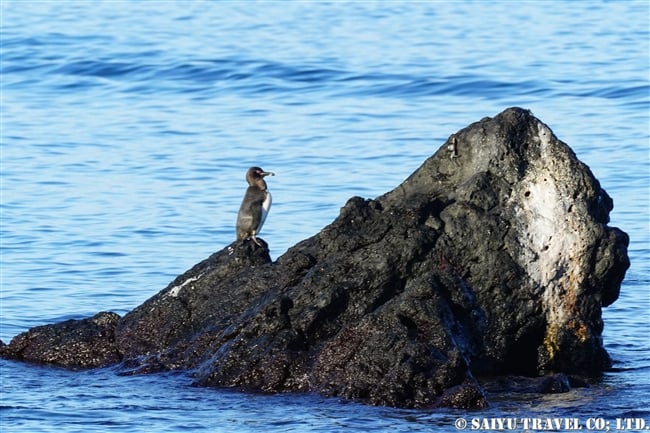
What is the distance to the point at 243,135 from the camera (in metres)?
24.3

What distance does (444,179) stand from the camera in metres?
11.9

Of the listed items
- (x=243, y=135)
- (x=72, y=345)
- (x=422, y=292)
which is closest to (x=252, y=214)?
(x=72, y=345)

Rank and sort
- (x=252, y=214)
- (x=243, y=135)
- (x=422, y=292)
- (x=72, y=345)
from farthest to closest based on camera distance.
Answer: (x=243, y=135) → (x=252, y=214) → (x=72, y=345) → (x=422, y=292)

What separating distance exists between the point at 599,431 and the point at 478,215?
2172mm

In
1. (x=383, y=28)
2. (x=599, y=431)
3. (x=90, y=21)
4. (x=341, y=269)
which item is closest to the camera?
(x=599, y=431)

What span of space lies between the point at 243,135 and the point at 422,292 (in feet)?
46.3

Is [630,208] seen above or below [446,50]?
below

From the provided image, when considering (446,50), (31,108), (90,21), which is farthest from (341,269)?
(90,21)

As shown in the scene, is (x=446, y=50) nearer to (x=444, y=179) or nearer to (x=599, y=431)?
(x=444, y=179)

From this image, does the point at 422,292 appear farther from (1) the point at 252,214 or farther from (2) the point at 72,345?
(2) the point at 72,345

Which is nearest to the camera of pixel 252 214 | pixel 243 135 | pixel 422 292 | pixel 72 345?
pixel 422 292

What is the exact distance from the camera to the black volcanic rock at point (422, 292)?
34.3 ft

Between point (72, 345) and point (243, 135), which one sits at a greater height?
point (243, 135)

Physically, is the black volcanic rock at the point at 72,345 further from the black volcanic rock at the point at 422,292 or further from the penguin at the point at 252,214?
the penguin at the point at 252,214
